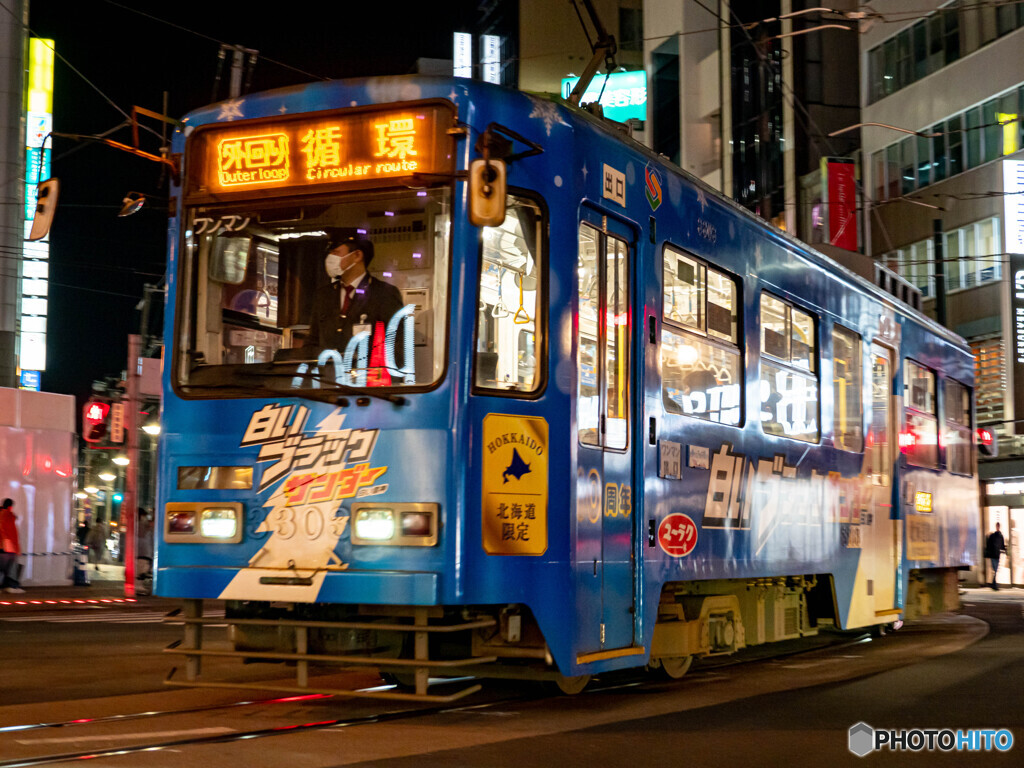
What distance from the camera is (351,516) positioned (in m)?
7.07

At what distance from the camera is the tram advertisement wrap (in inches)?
279

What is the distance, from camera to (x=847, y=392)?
12.1 meters

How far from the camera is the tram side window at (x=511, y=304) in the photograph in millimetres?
7203

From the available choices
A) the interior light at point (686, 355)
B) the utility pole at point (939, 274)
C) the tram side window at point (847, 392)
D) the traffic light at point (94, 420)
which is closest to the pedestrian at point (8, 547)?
the traffic light at point (94, 420)

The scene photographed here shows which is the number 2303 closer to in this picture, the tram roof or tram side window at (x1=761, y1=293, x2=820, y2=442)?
the tram roof

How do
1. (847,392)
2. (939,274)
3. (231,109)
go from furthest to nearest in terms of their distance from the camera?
1. (939,274)
2. (847,392)
3. (231,109)

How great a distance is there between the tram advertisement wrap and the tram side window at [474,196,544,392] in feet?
0.80

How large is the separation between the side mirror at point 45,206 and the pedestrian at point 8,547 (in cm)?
1483

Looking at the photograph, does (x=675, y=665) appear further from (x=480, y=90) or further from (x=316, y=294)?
(x=480, y=90)

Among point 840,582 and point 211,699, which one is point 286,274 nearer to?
point 211,699

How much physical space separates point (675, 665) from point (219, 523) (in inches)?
152

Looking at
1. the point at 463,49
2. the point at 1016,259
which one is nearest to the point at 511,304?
the point at 1016,259

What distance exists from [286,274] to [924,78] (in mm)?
→ 30073
